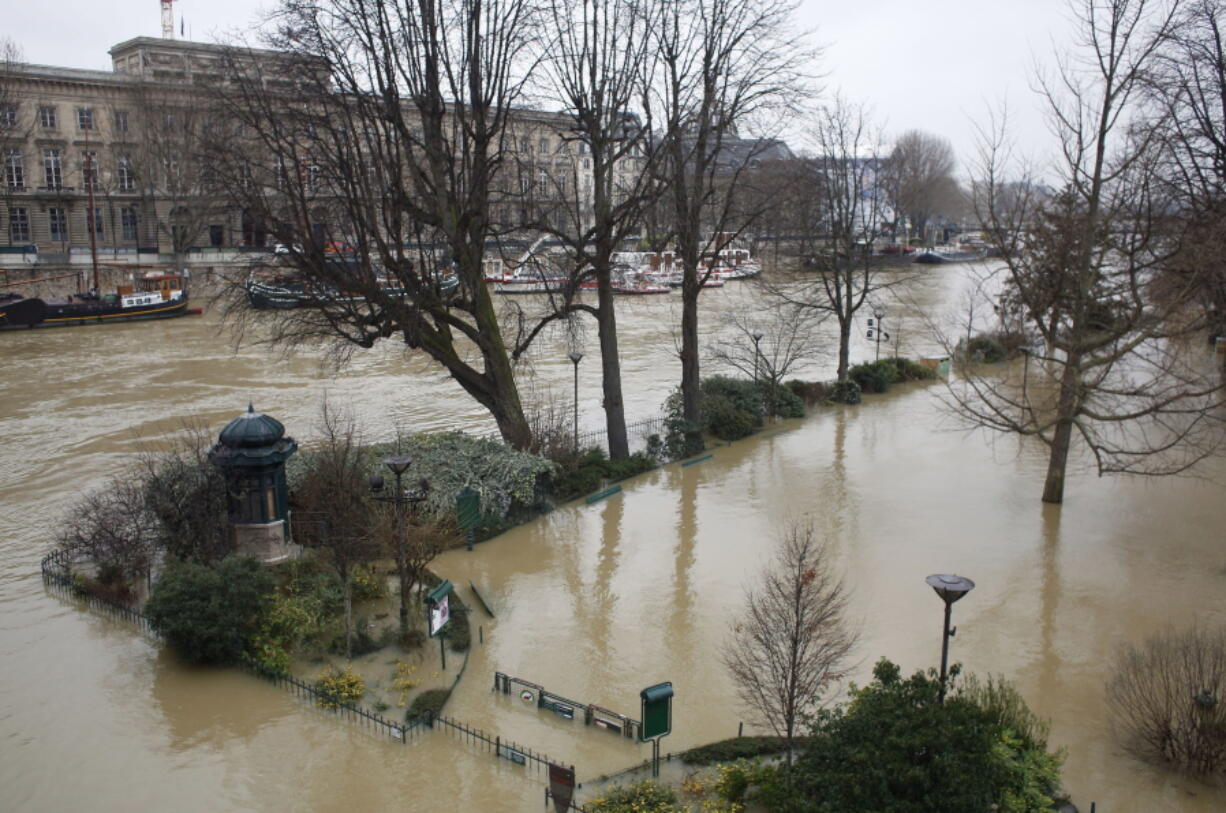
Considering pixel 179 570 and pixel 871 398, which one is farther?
pixel 871 398

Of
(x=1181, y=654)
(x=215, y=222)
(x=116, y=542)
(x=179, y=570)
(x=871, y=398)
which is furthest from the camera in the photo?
(x=215, y=222)

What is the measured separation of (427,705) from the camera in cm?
1159

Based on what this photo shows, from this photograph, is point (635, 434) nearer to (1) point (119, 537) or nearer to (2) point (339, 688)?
(1) point (119, 537)

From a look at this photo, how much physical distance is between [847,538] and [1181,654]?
7079 mm

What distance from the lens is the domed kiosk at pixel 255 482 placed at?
50.4 ft

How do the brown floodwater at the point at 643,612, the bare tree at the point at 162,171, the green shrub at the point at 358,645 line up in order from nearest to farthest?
1. the brown floodwater at the point at 643,612
2. the green shrub at the point at 358,645
3. the bare tree at the point at 162,171

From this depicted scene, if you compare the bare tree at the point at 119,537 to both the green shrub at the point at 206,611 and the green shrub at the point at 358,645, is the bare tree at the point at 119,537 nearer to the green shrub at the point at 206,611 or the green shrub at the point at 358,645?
the green shrub at the point at 206,611

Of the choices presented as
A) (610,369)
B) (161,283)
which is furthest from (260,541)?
(161,283)

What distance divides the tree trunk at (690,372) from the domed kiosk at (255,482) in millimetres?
11120

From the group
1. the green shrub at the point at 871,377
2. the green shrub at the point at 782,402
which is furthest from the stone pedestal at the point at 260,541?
the green shrub at the point at 871,377

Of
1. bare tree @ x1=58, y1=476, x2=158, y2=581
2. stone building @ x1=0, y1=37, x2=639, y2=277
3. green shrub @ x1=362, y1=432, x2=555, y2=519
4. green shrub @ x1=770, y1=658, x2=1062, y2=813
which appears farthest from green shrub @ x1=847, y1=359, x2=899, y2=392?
stone building @ x1=0, y1=37, x2=639, y2=277

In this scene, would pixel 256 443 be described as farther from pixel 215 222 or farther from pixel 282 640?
pixel 215 222

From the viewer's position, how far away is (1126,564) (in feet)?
54.3

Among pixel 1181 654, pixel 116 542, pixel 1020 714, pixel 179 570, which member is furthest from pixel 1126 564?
pixel 116 542
